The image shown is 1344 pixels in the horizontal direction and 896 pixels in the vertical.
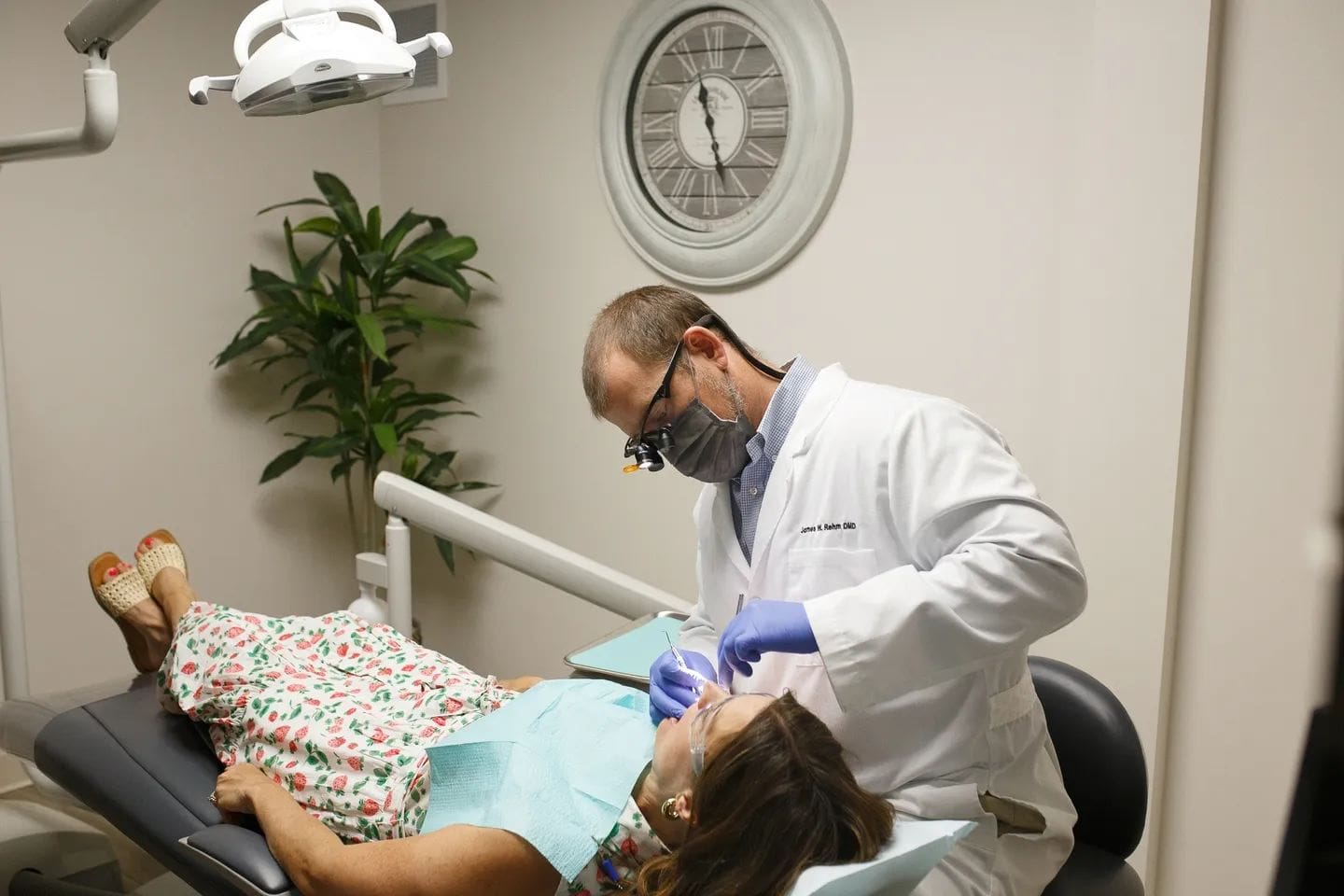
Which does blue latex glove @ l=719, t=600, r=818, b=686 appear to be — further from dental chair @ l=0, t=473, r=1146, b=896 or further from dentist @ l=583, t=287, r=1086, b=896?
dental chair @ l=0, t=473, r=1146, b=896

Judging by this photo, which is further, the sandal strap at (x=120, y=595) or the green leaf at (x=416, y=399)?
the green leaf at (x=416, y=399)

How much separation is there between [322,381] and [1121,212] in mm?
2124

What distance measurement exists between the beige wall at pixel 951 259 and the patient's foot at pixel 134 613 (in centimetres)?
121

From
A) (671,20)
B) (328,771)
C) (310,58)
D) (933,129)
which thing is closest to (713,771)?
(328,771)

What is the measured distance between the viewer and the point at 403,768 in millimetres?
1690

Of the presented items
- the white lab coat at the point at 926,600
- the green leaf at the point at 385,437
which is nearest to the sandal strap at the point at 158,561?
the green leaf at the point at 385,437

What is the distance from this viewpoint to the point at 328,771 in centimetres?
170

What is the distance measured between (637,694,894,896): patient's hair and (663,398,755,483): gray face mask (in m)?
0.44

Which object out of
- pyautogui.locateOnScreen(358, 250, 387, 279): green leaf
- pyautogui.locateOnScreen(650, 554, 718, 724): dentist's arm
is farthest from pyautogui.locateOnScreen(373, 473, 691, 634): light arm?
pyautogui.locateOnScreen(358, 250, 387, 279): green leaf

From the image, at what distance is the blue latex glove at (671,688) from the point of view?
59.5 inches

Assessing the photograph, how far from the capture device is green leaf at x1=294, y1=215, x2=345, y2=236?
3.06 m

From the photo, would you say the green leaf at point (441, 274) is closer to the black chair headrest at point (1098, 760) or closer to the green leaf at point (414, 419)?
the green leaf at point (414, 419)

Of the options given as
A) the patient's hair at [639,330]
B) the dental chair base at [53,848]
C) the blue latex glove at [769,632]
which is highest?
the patient's hair at [639,330]

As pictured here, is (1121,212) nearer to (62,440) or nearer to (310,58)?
(310,58)
